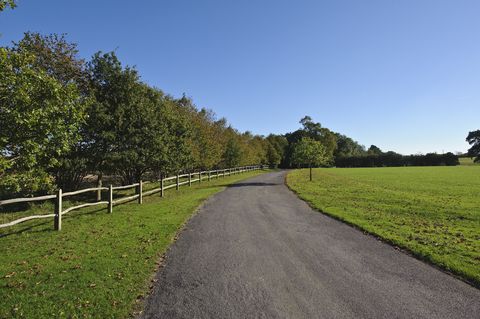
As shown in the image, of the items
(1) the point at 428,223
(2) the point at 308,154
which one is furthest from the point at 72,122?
(2) the point at 308,154

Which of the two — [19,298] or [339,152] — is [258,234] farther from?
[339,152]

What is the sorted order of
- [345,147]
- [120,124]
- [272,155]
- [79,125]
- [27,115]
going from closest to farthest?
[27,115] → [79,125] → [120,124] → [272,155] → [345,147]

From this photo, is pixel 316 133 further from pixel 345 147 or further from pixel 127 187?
pixel 127 187

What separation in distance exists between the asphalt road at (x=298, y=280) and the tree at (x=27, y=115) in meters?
6.04

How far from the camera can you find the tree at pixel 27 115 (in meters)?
10.1

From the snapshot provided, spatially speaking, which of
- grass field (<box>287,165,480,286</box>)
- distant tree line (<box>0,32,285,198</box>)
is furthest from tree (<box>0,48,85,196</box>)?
grass field (<box>287,165,480,286</box>)

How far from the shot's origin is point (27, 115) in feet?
33.0

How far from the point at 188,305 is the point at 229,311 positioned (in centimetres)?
75

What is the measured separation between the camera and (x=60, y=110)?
38.1 feet

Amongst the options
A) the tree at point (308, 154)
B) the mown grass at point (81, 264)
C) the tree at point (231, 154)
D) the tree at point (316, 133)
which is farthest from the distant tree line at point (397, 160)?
the mown grass at point (81, 264)

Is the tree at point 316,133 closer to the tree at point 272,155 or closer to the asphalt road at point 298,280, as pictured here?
the tree at point 272,155

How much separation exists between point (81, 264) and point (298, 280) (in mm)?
5133

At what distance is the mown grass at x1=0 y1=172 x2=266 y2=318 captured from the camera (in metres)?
5.43

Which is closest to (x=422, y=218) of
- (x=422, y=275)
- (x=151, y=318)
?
(x=422, y=275)
